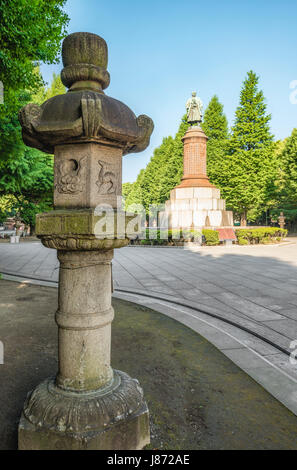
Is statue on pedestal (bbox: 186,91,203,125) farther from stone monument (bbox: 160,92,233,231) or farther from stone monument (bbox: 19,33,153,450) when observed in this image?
stone monument (bbox: 19,33,153,450)

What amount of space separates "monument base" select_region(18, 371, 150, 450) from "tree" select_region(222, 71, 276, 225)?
3368 centimetres

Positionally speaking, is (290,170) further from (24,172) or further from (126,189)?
(126,189)

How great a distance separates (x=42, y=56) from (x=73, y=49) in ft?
22.0

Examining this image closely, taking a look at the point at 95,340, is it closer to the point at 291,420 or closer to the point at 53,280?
the point at 291,420

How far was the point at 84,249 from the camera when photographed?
7.03 feet

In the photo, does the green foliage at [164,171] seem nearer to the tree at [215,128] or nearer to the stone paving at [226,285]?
the tree at [215,128]

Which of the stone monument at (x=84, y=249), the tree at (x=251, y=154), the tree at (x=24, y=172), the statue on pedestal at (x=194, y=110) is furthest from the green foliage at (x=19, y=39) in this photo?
the tree at (x=251, y=154)

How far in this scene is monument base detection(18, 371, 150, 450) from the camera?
1951mm

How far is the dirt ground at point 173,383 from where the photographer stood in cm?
227

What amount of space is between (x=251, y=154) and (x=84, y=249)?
35.2 metres

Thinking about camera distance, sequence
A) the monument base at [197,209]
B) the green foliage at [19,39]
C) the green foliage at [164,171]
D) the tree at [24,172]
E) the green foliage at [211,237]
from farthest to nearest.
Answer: the green foliage at [164,171], the monument base at [197,209], the green foliage at [211,237], the tree at [24,172], the green foliage at [19,39]

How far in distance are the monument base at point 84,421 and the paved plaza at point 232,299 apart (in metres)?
1.47

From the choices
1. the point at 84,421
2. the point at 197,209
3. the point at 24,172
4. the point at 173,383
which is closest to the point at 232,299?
the point at 173,383
